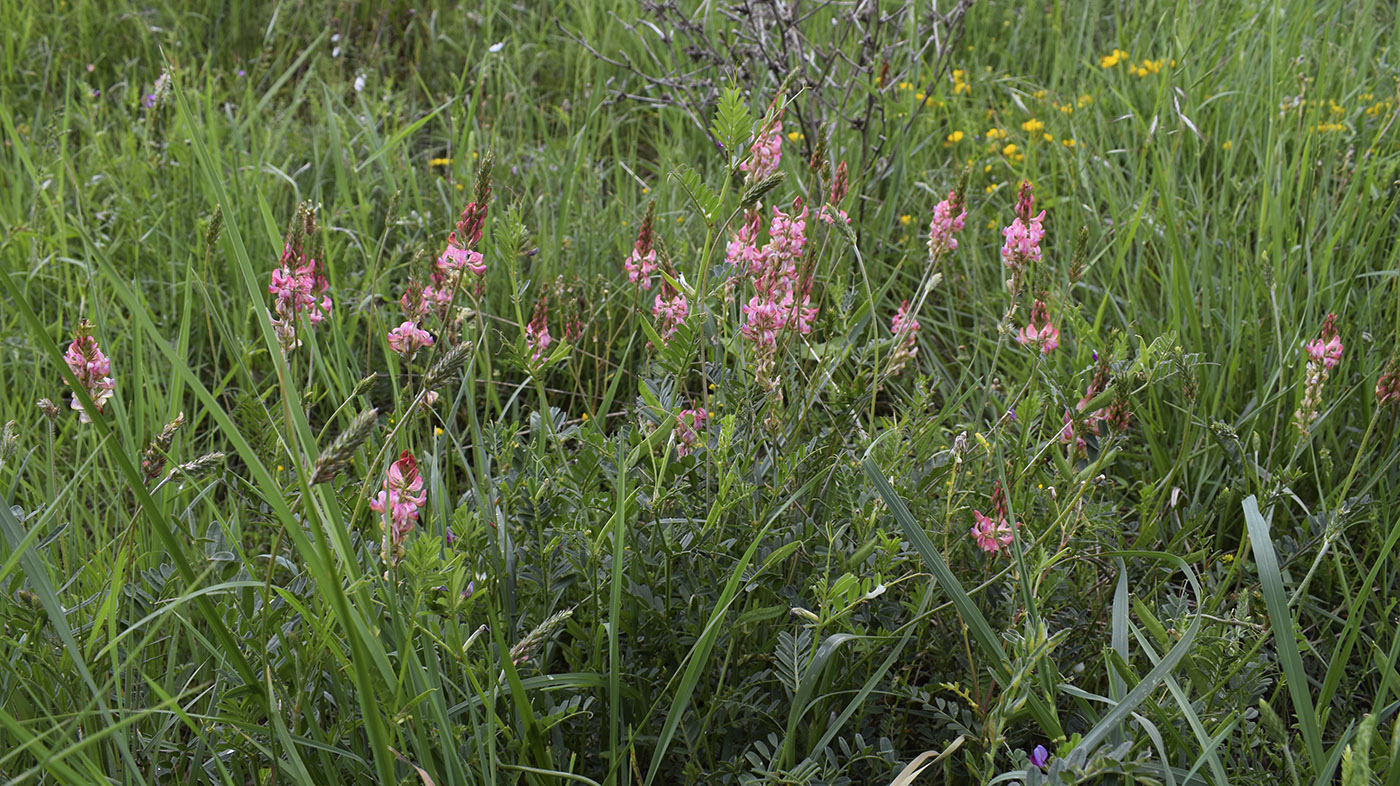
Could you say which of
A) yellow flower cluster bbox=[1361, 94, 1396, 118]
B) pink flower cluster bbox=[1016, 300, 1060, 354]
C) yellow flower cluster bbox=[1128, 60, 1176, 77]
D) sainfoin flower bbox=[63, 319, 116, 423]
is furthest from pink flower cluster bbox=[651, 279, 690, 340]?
yellow flower cluster bbox=[1361, 94, 1396, 118]

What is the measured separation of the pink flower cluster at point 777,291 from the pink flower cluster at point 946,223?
0.69 ft

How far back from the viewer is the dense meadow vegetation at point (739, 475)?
1.08 meters

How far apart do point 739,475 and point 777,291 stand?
31 cm

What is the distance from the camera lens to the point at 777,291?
1486 millimetres

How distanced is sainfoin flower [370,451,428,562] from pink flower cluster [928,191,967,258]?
892 millimetres

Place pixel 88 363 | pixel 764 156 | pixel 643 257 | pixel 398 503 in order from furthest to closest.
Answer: pixel 643 257, pixel 764 156, pixel 88 363, pixel 398 503

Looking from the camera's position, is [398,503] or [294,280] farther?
[294,280]

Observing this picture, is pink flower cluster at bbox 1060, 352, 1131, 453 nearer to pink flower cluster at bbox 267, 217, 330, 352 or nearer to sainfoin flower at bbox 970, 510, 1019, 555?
sainfoin flower at bbox 970, 510, 1019, 555

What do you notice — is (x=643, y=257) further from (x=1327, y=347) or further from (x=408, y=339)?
(x=1327, y=347)

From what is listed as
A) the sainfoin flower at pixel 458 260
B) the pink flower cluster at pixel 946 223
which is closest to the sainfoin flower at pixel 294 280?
the sainfoin flower at pixel 458 260

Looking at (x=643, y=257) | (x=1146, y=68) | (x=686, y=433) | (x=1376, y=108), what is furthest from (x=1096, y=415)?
(x=1146, y=68)

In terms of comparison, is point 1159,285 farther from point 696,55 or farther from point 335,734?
point 335,734

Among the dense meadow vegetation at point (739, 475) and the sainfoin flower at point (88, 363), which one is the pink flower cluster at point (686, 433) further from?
the sainfoin flower at point (88, 363)

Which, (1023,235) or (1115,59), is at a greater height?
(1023,235)
